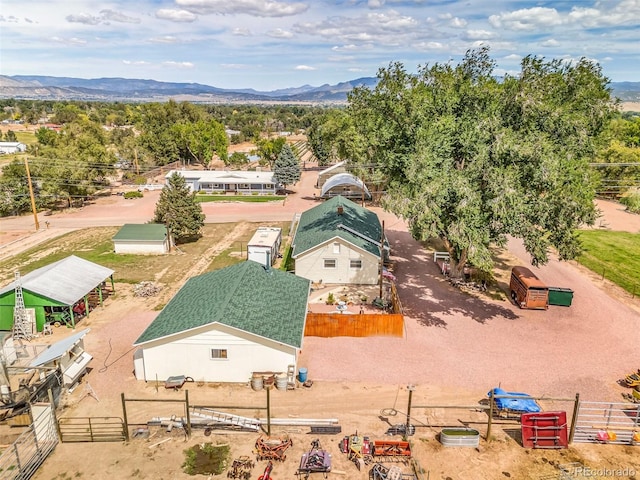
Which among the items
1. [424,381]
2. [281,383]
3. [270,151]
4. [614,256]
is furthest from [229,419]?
[270,151]

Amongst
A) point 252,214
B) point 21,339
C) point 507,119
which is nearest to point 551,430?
point 507,119

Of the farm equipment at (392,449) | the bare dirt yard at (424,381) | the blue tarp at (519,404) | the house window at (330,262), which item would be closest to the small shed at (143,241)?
the bare dirt yard at (424,381)

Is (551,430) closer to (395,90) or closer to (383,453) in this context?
(383,453)

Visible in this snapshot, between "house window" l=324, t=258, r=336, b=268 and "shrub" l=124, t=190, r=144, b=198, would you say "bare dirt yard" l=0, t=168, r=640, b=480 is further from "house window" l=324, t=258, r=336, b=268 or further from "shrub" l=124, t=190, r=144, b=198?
"shrub" l=124, t=190, r=144, b=198

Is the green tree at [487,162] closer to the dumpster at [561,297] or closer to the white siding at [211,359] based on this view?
the dumpster at [561,297]

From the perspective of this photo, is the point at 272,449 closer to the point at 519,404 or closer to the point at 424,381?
the point at 424,381

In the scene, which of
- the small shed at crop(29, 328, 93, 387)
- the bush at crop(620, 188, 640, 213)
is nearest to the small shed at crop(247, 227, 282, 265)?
the small shed at crop(29, 328, 93, 387)
